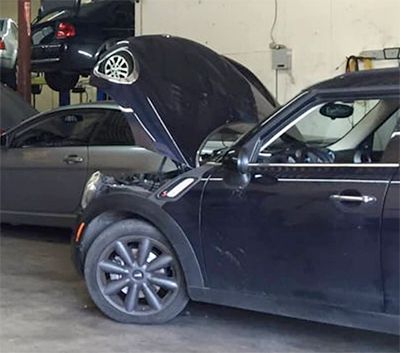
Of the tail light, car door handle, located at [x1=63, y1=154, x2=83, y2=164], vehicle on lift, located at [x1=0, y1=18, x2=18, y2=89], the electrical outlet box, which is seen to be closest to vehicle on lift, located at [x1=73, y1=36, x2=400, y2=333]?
car door handle, located at [x1=63, y1=154, x2=83, y2=164]

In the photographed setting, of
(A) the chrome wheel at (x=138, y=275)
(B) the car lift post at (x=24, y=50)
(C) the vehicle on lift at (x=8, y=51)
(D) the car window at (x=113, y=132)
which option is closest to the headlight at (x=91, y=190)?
(A) the chrome wheel at (x=138, y=275)

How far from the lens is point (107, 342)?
4445 millimetres

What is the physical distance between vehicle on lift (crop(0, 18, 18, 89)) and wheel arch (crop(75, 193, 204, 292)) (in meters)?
7.32

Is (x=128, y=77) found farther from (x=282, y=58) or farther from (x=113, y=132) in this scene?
(x=282, y=58)

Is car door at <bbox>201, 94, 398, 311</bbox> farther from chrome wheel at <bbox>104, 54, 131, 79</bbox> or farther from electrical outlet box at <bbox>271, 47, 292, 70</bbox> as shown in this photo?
electrical outlet box at <bbox>271, 47, 292, 70</bbox>

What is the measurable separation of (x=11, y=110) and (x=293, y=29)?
3414 millimetres

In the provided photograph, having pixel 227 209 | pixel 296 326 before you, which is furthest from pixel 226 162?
pixel 296 326

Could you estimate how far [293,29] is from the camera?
8.88 meters

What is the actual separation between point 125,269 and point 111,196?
1.54 feet

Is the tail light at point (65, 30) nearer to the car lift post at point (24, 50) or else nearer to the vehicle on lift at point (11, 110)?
the car lift post at point (24, 50)

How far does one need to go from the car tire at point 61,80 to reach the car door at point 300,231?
7128mm

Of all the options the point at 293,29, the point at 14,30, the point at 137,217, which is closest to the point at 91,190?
the point at 137,217

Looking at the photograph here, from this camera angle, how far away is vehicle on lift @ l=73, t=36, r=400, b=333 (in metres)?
3.89

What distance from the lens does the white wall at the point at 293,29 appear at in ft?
27.2
